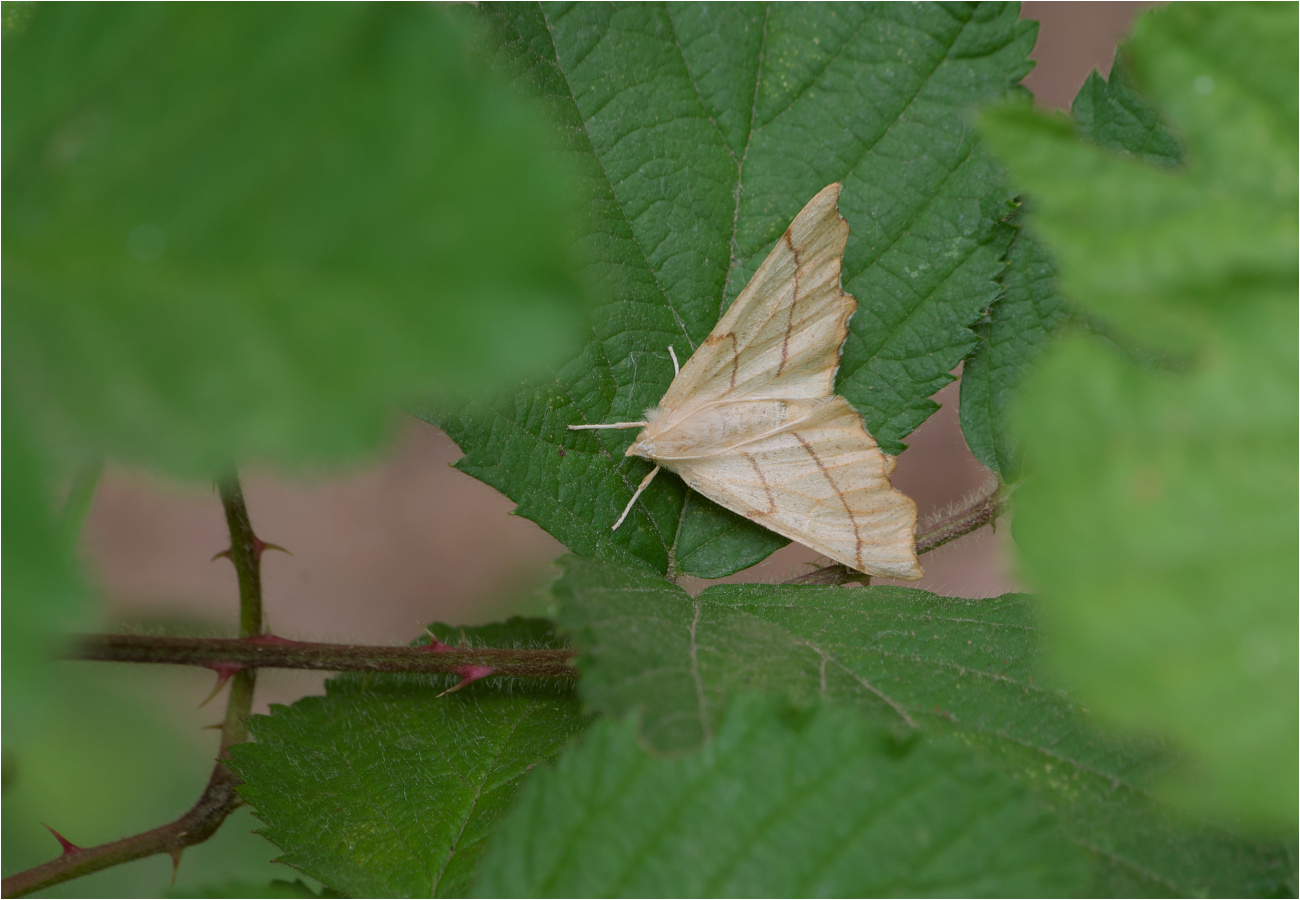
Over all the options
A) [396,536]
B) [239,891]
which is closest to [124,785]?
[396,536]

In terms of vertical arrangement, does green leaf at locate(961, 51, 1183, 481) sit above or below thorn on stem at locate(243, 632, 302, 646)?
above

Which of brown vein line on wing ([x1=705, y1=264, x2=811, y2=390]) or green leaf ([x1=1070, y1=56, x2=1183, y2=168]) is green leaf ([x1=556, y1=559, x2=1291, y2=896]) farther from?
green leaf ([x1=1070, y1=56, x2=1183, y2=168])

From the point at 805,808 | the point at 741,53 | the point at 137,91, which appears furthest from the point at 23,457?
the point at 741,53

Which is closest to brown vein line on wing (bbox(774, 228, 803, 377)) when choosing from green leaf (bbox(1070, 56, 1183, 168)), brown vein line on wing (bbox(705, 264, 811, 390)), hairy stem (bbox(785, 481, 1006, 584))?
brown vein line on wing (bbox(705, 264, 811, 390))

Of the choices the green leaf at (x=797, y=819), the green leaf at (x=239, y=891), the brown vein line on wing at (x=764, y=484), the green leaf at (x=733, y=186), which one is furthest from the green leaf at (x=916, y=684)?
the green leaf at (x=239, y=891)

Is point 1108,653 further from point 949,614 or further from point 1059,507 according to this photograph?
point 949,614

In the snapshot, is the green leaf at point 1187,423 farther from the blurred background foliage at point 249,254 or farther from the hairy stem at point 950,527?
→ the hairy stem at point 950,527
